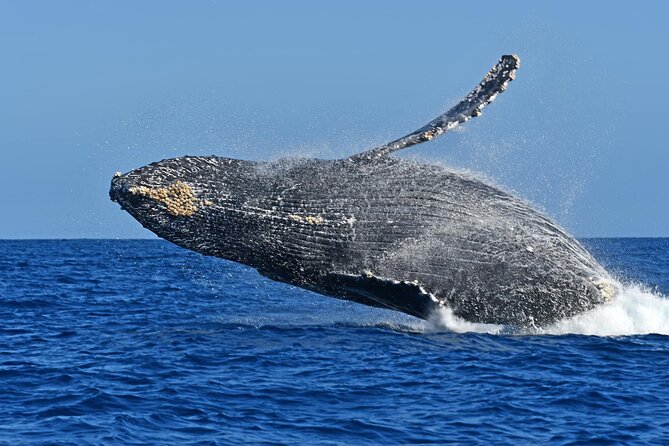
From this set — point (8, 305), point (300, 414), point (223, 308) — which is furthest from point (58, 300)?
point (300, 414)

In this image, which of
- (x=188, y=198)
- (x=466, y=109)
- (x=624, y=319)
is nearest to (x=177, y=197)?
(x=188, y=198)

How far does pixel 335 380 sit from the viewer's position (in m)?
12.2

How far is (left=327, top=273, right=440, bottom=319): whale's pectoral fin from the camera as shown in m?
13.4

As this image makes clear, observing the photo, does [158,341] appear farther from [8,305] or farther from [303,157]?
[8,305]

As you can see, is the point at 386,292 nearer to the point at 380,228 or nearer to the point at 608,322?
the point at 380,228

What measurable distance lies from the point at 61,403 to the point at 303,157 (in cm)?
505

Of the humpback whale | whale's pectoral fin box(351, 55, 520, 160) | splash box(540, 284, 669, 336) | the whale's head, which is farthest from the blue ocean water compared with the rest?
whale's pectoral fin box(351, 55, 520, 160)

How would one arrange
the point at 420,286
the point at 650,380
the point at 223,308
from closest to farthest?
the point at 650,380, the point at 420,286, the point at 223,308

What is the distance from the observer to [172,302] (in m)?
23.2

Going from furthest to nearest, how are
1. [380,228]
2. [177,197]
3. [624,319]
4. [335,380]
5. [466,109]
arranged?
1. [624,319]
2. [466,109]
3. [380,228]
4. [177,197]
5. [335,380]

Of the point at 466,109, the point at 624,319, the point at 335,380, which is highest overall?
the point at 466,109

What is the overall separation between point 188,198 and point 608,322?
640 cm

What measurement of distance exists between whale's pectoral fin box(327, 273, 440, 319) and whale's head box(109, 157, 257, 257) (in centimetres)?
157

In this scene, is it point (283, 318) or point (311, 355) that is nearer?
point (311, 355)
